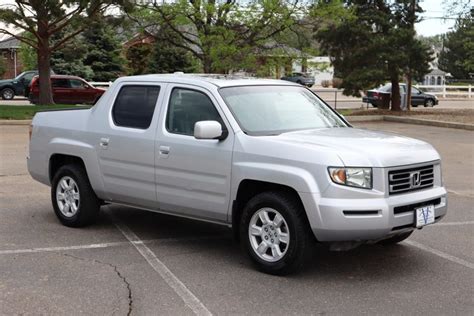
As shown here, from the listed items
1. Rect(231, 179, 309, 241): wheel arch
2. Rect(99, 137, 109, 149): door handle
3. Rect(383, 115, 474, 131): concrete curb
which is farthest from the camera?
Rect(383, 115, 474, 131): concrete curb

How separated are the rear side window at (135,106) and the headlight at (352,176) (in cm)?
225

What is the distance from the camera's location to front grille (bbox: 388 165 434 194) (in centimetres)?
547

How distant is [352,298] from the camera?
514cm

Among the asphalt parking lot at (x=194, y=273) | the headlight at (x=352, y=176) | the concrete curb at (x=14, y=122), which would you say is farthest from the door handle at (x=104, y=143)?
the concrete curb at (x=14, y=122)

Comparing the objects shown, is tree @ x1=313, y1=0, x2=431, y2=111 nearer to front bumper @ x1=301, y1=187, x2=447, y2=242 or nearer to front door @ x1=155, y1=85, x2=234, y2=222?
front door @ x1=155, y1=85, x2=234, y2=222

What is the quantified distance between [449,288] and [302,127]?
2009 millimetres

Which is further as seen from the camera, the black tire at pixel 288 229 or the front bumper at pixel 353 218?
the black tire at pixel 288 229

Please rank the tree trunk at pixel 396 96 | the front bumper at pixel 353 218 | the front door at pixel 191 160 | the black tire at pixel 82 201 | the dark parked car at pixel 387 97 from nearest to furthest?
the front bumper at pixel 353 218 < the front door at pixel 191 160 < the black tire at pixel 82 201 < the tree trunk at pixel 396 96 < the dark parked car at pixel 387 97

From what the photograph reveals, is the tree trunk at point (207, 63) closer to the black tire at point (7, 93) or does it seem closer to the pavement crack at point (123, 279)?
the black tire at point (7, 93)

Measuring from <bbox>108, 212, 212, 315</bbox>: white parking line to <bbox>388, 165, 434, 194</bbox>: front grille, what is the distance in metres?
1.86

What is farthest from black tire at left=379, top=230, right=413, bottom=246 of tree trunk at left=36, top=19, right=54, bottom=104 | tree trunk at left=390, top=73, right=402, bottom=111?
tree trunk at left=390, top=73, right=402, bottom=111

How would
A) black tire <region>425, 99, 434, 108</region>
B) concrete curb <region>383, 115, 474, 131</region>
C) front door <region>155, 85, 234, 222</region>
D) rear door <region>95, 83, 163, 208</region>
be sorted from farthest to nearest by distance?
1. black tire <region>425, 99, 434, 108</region>
2. concrete curb <region>383, 115, 474, 131</region>
3. rear door <region>95, 83, 163, 208</region>
4. front door <region>155, 85, 234, 222</region>

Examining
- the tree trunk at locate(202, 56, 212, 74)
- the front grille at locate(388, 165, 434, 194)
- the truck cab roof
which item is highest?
the tree trunk at locate(202, 56, 212, 74)

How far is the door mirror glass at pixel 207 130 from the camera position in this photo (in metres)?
5.79
